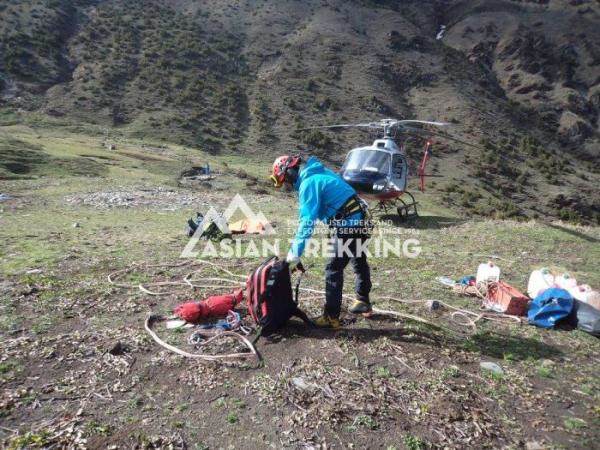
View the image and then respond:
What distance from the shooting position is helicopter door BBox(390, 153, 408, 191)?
15.1 m

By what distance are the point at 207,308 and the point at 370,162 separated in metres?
10.2

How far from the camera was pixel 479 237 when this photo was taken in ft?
41.4

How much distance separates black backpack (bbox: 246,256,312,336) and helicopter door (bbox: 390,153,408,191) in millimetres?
10133

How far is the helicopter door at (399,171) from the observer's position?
49.5ft

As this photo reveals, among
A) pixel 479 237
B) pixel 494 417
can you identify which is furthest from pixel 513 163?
pixel 494 417

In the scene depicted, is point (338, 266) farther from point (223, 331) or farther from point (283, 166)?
point (223, 331)

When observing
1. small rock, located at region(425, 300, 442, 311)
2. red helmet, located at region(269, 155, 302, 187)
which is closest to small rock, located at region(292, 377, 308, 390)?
red helmet, located at region(269, 155, 302, 187)

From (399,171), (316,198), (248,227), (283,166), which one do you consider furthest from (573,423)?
(399,171)

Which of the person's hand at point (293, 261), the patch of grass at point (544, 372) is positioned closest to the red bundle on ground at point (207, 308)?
the person's hand at point (293, 261)

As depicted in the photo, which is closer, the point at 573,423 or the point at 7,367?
the point at 573,423

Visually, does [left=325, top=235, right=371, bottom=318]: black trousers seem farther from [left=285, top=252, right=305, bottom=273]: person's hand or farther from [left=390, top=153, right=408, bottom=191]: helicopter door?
[left=390, top=153, right=408, bottom=191]: helicopter door

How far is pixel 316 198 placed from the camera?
5457 mm

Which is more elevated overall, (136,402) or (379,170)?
(379,170)

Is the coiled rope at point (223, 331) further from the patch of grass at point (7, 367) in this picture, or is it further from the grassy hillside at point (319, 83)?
the grassy hillside at point (319, 83)
